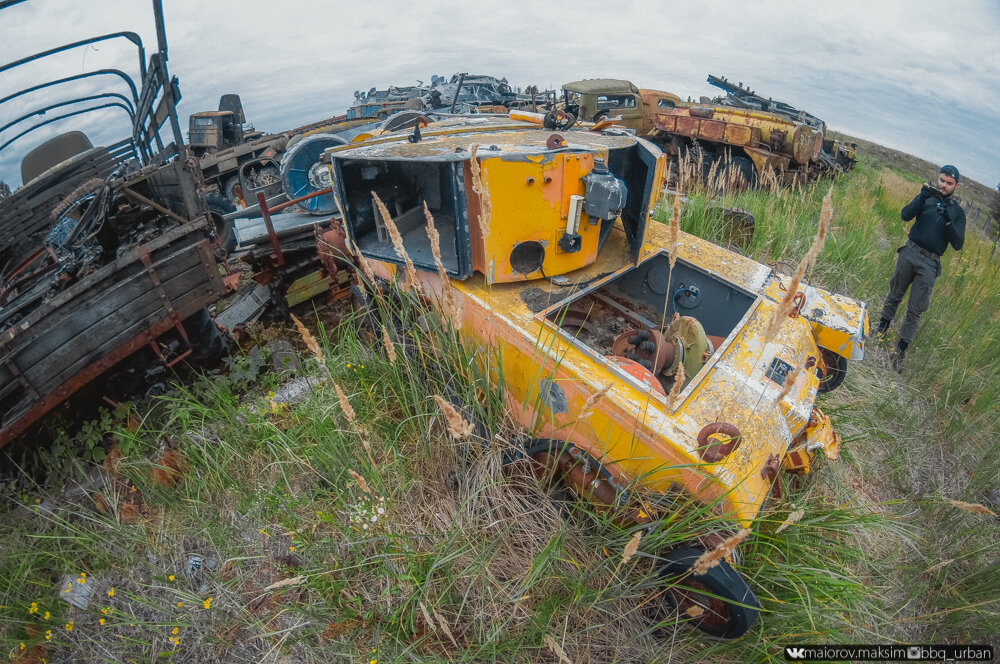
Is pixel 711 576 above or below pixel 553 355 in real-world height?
below

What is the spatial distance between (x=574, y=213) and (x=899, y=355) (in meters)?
3.69

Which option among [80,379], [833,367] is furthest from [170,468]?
[833,367]

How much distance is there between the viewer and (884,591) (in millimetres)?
2375

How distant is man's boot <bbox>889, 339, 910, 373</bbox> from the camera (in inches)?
167

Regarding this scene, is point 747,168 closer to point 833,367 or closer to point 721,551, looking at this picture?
point 833,367

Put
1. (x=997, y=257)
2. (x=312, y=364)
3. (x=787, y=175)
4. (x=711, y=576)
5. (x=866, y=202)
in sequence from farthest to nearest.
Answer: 1. (x=787, y=175)
2. (x=866, y=202)
3. (x=997, y=257)
4. (x=312, y=364)
5. (x=711, y=576)

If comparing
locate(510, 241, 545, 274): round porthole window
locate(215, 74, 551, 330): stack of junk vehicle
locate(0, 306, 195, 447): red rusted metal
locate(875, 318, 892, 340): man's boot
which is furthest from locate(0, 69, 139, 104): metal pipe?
locate(875, 318, 892, 340): man's boot

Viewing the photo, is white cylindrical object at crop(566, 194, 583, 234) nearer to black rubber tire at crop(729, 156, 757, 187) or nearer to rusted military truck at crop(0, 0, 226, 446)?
rusted military truck at crop(0, 0, 226, 446)

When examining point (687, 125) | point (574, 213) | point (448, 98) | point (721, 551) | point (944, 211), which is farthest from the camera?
point (448, 98)

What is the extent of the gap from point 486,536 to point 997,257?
8.30 metres

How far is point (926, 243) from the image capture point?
4215 millimetres

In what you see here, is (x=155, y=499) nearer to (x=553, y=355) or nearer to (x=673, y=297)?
(x=553, y=355)

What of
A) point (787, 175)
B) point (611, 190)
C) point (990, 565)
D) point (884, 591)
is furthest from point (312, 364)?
point (787, 175)

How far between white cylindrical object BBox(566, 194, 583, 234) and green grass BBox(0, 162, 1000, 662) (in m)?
1.00
